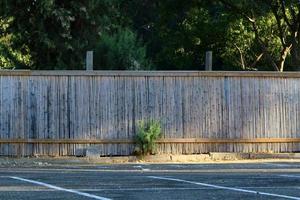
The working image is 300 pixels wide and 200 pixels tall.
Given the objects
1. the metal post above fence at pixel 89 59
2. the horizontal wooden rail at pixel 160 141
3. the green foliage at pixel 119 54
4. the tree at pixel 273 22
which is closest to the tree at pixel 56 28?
the green foliage at pixel 119 54

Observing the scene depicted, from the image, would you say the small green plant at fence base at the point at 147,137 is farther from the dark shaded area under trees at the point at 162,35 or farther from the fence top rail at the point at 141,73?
the dark shaded area under trees at the point at 162,35

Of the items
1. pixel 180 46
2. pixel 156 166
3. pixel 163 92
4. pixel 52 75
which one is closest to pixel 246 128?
pixel 163 92

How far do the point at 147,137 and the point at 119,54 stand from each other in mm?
8072

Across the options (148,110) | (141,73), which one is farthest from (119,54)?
(148,110)

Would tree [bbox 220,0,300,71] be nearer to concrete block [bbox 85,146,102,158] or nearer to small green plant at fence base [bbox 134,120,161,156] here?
small green plant at fence base [bbox 134,120,161,156]

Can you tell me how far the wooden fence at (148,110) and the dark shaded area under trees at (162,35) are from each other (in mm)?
6754

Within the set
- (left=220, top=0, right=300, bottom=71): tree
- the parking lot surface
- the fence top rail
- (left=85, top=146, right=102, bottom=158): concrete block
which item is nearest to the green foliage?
(left=220, top=0, right=300, bottom=71): tree

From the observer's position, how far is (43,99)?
61.1 ft

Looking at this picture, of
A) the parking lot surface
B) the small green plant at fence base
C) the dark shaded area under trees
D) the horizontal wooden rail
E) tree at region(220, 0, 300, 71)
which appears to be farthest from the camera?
tree at region(220, 0, 300, 71)

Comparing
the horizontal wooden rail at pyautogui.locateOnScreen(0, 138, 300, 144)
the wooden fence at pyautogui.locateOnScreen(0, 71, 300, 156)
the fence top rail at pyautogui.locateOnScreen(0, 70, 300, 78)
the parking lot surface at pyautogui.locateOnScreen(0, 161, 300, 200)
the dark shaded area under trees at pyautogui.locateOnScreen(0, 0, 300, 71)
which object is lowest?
the parking lot surface at pyautogui.locateOnScreen(0, 161, 300, 200)

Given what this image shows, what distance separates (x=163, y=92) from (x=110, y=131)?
198cm

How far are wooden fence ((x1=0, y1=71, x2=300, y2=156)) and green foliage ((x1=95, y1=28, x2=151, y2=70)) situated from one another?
666 centimetres

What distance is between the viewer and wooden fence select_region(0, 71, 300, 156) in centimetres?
1853

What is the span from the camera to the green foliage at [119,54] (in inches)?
1016
